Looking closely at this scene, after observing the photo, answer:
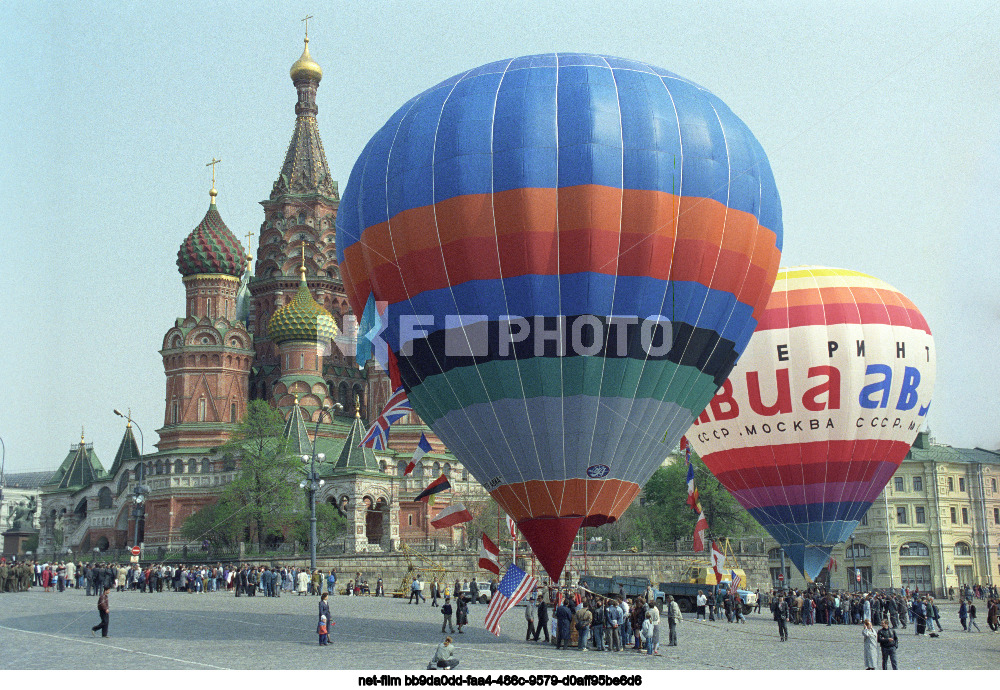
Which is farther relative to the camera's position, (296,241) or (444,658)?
(296,241)

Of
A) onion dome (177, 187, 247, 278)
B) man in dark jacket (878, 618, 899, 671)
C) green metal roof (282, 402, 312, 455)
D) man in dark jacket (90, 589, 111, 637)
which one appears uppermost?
onion dome (177, 187, 247, 278)

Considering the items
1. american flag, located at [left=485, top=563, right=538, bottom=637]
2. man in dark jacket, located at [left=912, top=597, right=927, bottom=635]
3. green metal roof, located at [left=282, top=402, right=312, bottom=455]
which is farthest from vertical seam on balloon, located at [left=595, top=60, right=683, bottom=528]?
green metal roof, located at [left=282, top=402, right=312, bottom=455]

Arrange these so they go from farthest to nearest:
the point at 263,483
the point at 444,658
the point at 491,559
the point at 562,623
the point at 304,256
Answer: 1. the point at 304,256
2. the point at 263,483
3. the point at 491,559
4. the point at 562,623
5. the point at 444,658

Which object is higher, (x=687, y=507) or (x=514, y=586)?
(x=687, y=507)

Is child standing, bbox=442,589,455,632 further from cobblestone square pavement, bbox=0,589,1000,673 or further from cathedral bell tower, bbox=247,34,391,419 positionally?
cathedral bell tower, bbox=247,34,391,419

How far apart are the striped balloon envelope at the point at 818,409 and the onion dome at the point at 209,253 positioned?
5159 cm

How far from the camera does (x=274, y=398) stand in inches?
3297

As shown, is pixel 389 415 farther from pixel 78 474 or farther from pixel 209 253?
pixel 78 474

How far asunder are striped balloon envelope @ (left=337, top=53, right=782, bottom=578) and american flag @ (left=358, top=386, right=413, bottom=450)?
93 centimetres

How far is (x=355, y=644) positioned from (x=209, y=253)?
6200 centimetres

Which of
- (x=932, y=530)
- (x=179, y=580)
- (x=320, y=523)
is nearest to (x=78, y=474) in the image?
(x=320, y=523)

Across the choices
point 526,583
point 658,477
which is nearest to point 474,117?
point 526,583

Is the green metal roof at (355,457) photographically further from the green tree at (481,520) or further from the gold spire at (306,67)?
the gold spire at (306,67)

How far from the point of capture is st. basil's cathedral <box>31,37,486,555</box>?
242ft
